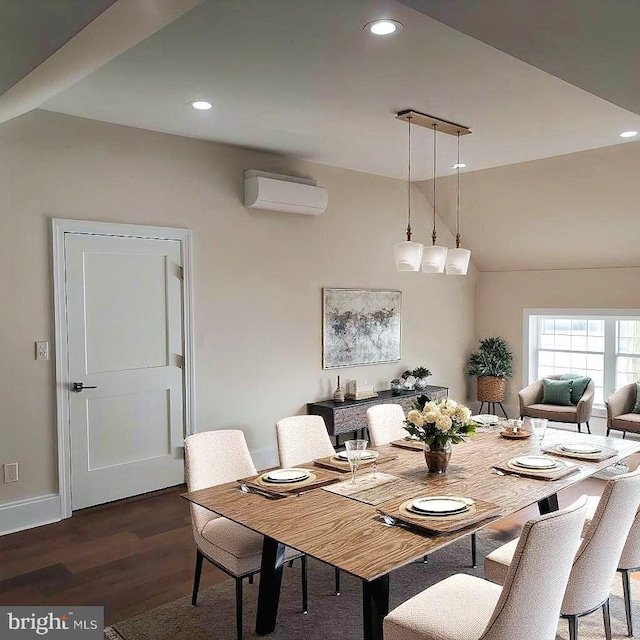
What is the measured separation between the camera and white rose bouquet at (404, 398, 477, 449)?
2.69 meters

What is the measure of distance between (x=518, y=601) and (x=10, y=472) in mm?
3306

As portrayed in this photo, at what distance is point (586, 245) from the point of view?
6.16 m

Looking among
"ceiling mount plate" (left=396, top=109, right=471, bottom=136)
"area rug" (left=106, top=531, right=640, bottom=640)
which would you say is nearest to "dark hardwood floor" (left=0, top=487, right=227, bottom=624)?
"area rug" (left=106, top=531, right=640, bottom=640)

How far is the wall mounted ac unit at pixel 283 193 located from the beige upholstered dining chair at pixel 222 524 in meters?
2.38

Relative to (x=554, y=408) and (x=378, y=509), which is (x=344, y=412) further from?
(x=378, y=509)

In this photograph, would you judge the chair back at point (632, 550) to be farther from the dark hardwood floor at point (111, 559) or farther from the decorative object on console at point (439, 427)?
the dark hardwood floor at point (111, 559)

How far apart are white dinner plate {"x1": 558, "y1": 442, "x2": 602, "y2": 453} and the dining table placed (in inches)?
2.1

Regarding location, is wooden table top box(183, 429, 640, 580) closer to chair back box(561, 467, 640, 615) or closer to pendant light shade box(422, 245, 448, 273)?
chair back box(561, 467, 640, 615)

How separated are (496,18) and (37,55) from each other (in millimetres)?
1651

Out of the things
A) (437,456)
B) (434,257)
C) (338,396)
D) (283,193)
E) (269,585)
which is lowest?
(269,585)

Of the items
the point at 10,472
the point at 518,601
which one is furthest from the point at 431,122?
the point at 10,472

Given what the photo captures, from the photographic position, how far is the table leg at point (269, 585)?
8.41 feet

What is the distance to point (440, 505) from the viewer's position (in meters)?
2.27

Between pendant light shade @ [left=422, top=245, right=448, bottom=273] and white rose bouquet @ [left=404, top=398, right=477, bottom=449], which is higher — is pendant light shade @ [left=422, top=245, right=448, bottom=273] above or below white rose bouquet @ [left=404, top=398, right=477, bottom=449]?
above
